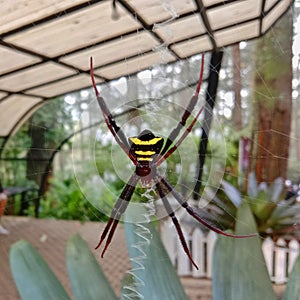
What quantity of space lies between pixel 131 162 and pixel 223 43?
8.0 inches

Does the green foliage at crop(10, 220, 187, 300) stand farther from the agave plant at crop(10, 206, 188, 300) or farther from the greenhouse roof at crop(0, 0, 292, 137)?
the greenhouse roof at crop(0, 0, 292, 137)

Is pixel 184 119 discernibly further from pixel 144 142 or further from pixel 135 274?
pixel 135 274

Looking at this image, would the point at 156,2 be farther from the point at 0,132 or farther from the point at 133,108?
the point at 0,132

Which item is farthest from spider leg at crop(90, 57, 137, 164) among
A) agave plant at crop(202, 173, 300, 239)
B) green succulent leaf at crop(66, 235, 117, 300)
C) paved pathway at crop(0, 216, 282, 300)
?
agave plant at crop(202, 173, 300, 239)

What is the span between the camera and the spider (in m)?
0.37

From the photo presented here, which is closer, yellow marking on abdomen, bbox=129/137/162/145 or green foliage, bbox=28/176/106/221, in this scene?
yellow marking on abdomen, bbox=129/137/162/145

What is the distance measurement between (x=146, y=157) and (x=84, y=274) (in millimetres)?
134

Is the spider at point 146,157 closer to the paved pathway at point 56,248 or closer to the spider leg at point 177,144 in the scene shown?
the spider leg at point 177,144

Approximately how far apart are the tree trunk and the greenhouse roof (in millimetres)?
72

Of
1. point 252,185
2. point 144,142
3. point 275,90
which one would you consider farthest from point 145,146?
point 252,185

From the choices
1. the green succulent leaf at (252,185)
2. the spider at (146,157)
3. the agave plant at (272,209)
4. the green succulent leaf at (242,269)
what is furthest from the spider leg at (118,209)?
the green succulent leaf at (252,185)

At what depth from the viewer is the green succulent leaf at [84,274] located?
33 centimetres

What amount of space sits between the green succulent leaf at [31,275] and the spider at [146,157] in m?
0.09

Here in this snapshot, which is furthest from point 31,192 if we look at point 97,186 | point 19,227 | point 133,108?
point 133,108
